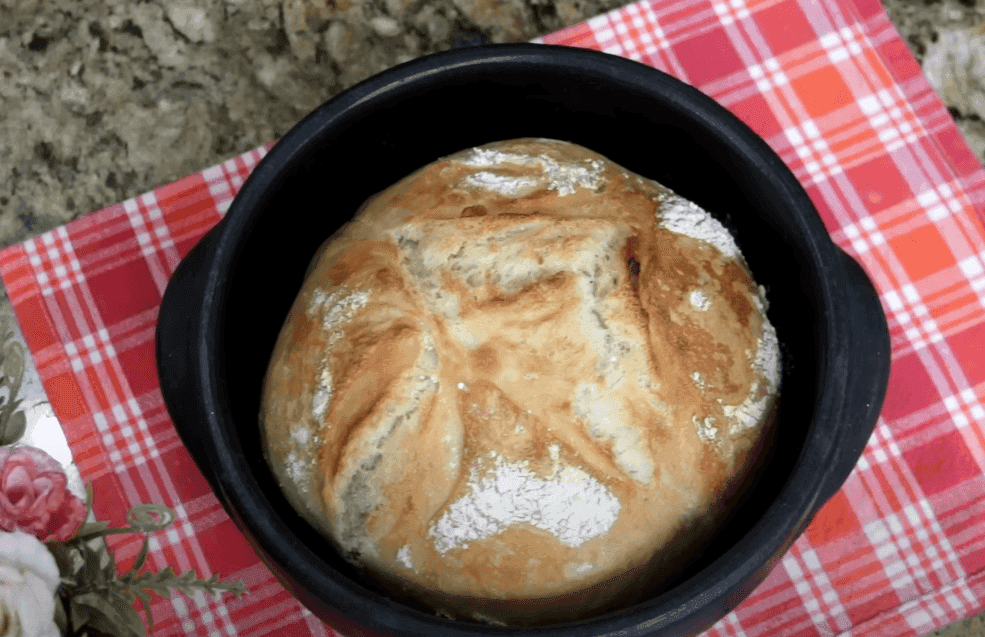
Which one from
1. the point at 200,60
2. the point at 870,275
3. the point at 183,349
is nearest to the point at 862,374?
the point at 870,275

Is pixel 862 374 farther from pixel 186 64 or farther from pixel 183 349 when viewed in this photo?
pixel 186 64

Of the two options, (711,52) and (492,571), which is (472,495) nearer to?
(492,571)

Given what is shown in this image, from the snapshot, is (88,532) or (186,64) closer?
(88,532)

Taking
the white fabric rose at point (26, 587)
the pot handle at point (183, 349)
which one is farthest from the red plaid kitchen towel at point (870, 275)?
the white fabric rose at point (26, 587)

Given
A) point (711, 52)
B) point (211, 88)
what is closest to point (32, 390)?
point (211, 88)

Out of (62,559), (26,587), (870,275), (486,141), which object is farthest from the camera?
(870,275)

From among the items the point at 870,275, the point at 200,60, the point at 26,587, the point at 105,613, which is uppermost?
the point at 200,60

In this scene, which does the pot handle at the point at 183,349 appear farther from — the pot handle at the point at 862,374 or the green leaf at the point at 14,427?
the pot handle at the point at 862,374

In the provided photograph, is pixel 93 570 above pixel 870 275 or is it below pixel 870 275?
above
